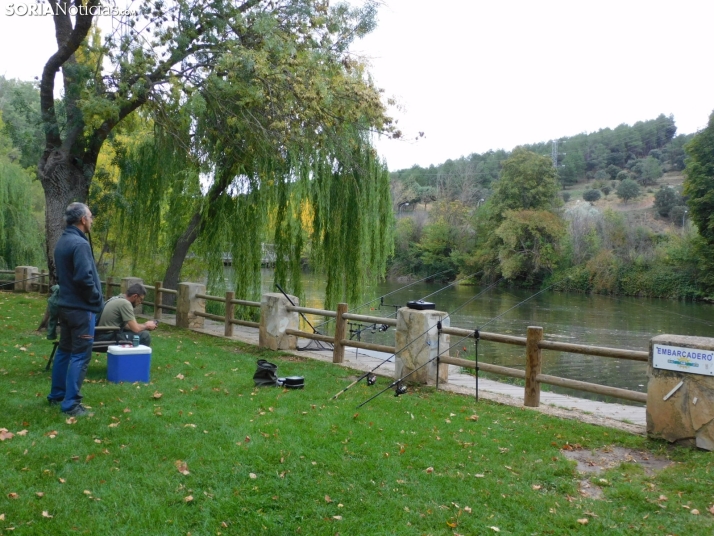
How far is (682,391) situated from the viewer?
5648 millimetres

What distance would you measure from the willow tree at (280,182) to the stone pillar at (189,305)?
1214 millimetres

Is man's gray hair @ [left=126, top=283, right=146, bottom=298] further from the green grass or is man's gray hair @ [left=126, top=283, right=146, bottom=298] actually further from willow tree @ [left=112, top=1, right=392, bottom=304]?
willow tree @ [left=112, top=1, right=392, bottom=304]

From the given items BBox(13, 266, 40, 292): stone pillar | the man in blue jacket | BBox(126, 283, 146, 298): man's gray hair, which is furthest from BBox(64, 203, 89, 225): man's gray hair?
BBox(13, 266, 40, 292): stone pillar

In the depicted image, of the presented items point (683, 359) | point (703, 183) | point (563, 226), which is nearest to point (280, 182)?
point (683, 359)

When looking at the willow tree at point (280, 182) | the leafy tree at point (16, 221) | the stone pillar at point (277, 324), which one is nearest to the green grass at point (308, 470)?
the stone pillar at point (277, 324)

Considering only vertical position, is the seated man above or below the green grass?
above

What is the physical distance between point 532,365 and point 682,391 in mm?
1769

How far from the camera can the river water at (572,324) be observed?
16.2m

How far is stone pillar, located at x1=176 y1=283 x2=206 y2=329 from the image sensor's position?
42.4 feet

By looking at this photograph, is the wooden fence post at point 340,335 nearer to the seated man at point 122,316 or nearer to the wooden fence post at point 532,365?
the seated man at point 122,316

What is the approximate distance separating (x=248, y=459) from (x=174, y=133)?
9.57m

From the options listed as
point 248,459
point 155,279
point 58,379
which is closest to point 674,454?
point 248,459

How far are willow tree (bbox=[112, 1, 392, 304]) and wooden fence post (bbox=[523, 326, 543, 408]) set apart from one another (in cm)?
634

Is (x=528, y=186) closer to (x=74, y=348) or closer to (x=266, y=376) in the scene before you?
(x=266, y=376)
